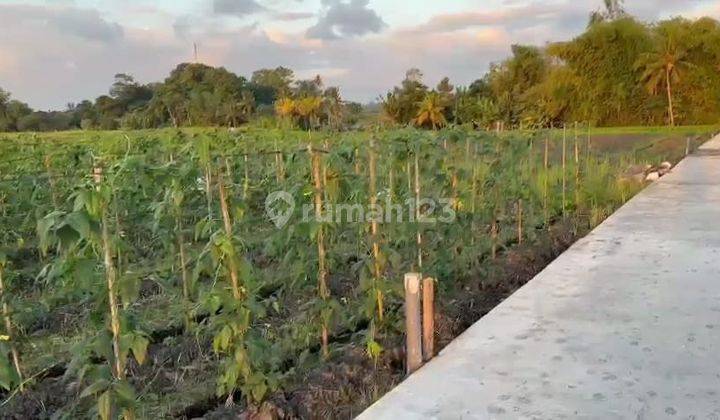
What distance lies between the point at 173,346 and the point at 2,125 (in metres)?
18.6

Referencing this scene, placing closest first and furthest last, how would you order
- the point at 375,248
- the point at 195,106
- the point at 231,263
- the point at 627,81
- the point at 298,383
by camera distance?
the point at 231,263
the point at 298,383
the point at 375,248
the point at 195,106
the point at 627,81

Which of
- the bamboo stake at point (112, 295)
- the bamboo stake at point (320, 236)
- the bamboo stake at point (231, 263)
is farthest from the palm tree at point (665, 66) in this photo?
the bamboo stake at point (112, 295)

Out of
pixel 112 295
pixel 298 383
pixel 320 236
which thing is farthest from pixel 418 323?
pixel 112 295

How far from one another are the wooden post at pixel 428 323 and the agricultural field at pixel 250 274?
0.78 ft

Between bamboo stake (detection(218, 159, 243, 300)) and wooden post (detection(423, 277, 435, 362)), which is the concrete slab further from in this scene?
bamboo stake (detection(218, 159, 243, 300))

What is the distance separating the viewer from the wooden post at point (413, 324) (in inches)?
120

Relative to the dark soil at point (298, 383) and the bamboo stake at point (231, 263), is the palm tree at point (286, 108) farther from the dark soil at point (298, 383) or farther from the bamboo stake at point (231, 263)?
the bamboo stake at point (231, 263)

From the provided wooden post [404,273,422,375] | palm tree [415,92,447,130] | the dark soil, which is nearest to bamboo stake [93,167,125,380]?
the dark soil

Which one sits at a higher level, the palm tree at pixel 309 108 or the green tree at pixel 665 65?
the green tree at pixel 665 65

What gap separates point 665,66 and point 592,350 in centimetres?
2950

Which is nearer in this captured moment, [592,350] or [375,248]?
[592,350]

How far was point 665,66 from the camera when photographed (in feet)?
96.0

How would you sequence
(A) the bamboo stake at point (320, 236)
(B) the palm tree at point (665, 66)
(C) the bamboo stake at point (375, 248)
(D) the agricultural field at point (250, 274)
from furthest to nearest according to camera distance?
(B) the palm tree at point (665, 66) → (C) the bamboo stake at point (375, 248) → (A) the bamboo stake at point (320, 236) → (D) the agricultural field at point (250, 274)

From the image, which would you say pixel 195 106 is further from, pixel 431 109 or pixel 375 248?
pixel 431 109
